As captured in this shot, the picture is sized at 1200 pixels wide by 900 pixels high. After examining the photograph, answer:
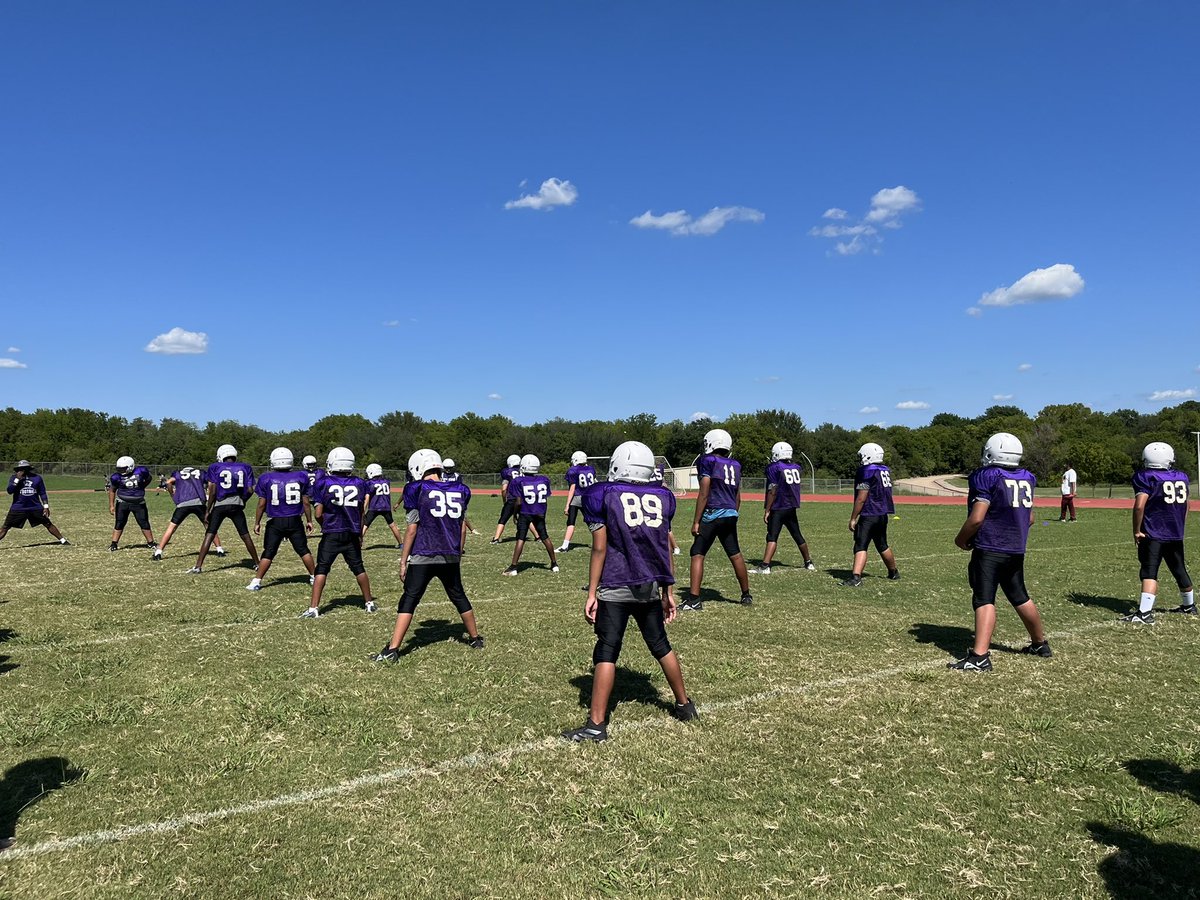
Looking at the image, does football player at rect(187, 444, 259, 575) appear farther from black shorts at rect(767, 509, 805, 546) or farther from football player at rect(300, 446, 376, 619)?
black shorts at rect(767, 509, 805, 546)

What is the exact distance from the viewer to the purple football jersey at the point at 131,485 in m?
16.8

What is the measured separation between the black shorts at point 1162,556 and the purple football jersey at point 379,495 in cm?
1415

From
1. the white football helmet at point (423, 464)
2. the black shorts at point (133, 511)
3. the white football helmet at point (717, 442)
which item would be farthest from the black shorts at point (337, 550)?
the black shorts at point (133, 511)

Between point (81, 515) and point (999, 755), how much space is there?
103ft

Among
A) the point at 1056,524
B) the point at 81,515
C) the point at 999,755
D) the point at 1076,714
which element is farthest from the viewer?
the point at 81,515

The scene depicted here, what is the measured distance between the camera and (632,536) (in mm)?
5426

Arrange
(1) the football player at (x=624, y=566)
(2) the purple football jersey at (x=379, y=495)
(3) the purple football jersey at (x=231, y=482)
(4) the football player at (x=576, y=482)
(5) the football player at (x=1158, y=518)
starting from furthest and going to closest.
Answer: (2) the purple football jersey at (x=379, y=495) < (4) the football player at (x=576, y=482) < (3) the purple football jersey at (x=231, y=482) < (5) the football player at (x=1158, y=518) < (1) the football player at (x=624, y=566)

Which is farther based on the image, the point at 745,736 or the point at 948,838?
the point at 745,736

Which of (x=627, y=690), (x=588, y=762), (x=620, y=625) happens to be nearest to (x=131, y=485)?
(x=627, y=690)

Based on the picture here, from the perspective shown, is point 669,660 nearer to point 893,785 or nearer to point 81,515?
point 893,785

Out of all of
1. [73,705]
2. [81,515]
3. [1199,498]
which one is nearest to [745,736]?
[73,705]

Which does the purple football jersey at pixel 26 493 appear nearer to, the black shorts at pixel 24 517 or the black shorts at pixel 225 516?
the black shorts at pixel 24 517

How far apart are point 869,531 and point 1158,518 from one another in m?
3.72

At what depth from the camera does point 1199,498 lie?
142 feet
